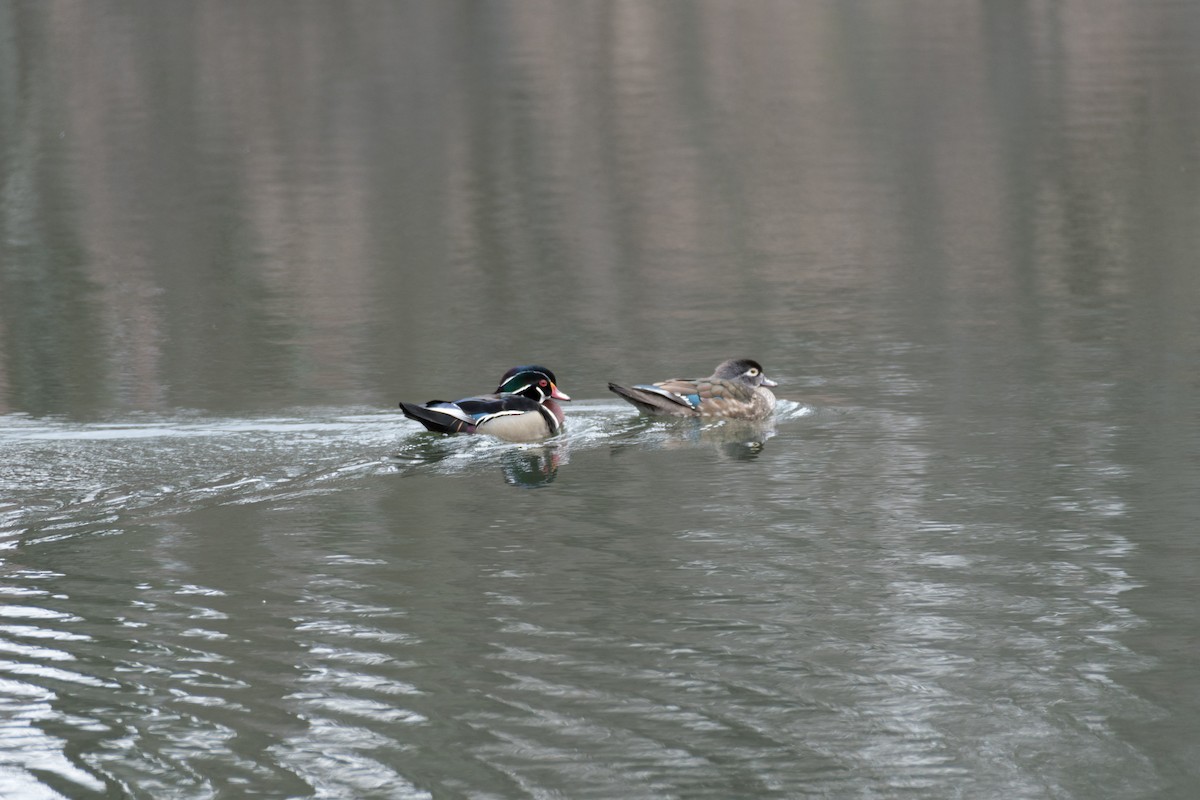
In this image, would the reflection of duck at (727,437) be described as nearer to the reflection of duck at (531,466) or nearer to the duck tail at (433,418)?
the reflection of duck at (531,466)

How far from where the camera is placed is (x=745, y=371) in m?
15.3

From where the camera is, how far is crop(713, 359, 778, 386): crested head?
1525 cm

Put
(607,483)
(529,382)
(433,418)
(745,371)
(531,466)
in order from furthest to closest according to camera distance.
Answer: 1. (745,371)
2. (529,382)
3. (433,418)
4. (531,466)
5. (607,483)

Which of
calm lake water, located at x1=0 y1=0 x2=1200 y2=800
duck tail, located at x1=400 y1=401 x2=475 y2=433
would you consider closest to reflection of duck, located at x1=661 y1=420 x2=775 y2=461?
calm lake water, located at x1=0 y1=0 x2=1200 y2=800

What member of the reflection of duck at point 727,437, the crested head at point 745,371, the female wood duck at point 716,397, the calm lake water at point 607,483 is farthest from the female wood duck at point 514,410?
the crested head at point 745,371

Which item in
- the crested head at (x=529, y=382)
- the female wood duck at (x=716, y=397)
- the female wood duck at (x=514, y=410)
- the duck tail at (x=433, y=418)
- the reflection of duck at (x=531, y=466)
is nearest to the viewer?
the reflection of duck at (x=531, y=466)

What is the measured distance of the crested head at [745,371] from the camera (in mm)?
15250

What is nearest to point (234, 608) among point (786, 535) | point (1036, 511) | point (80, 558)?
point (80, 558)

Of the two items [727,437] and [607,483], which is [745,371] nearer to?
[727,437]

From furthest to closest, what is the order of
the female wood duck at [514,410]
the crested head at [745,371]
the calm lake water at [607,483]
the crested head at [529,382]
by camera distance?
the crested head at [745,371], the crested head at [529,382], the female wood duck at [514,410], the calm lake water at [607,483]

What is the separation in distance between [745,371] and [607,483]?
2881 mm

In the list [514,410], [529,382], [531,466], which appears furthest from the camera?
[529,382]

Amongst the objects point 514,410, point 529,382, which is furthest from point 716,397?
point 514,410

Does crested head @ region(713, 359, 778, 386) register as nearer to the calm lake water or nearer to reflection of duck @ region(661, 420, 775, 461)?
reflection of duck @ region(661, 420, 775, 461)
